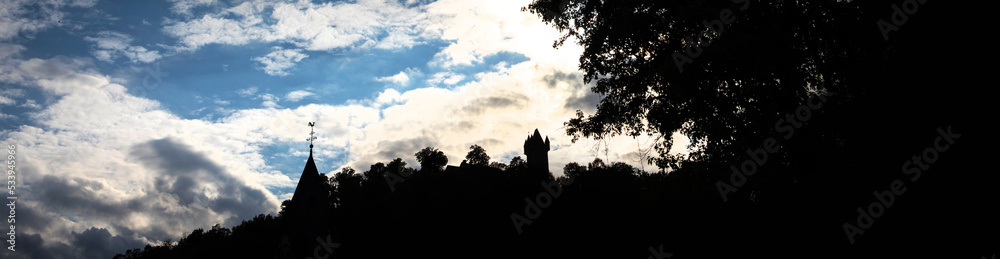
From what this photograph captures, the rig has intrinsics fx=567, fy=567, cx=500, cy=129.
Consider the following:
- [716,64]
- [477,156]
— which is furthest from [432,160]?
[716,64]

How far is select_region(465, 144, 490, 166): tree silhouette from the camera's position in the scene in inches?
3423

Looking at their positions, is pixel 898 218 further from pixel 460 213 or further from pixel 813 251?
pixel 460 213

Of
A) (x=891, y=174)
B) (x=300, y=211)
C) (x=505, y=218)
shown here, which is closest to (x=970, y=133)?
(x=891, y=174)

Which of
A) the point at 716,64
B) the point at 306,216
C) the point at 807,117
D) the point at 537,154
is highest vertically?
the point at 537,154

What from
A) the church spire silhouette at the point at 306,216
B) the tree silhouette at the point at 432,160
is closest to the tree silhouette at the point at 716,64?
the church spire silhouette at the point at 306,216

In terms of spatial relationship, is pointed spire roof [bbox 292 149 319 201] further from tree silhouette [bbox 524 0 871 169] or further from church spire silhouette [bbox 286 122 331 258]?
tree silhouette [bbox 524 0 871 169]

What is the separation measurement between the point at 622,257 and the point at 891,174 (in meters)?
27.8

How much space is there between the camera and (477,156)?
286 feet

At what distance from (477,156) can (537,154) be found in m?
16.2

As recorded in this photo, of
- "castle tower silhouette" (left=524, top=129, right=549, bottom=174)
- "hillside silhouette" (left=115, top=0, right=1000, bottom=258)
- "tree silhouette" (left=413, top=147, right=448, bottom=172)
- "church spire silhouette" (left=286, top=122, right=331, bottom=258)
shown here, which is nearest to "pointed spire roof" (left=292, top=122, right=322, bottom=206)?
"church spire silhouette" (left=286, top=122, right=331, bottom=258)

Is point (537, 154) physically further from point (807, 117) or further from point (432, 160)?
point (807, 117)

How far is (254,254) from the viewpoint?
170 feet

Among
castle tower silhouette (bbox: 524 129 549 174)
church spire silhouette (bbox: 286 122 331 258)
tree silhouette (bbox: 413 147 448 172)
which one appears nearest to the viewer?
church spire silhouette (bbox: 286 122 331 258)

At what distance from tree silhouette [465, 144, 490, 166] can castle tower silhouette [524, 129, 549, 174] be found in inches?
522
